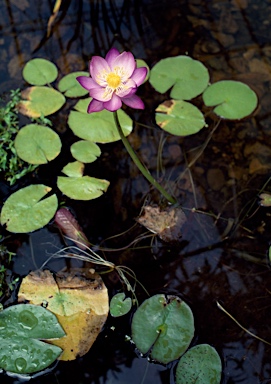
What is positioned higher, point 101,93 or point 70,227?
point 101,93

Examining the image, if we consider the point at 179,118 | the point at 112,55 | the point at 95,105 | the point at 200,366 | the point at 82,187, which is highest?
the point at 112,55

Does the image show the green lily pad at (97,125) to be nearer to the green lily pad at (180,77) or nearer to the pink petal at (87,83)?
the green lily pad at (180,77)

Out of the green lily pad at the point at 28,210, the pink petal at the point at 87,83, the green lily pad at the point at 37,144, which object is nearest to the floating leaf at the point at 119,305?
the green lily pad at the point at 28,210

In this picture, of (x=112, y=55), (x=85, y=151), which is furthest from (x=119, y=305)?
(x=112, y=55)

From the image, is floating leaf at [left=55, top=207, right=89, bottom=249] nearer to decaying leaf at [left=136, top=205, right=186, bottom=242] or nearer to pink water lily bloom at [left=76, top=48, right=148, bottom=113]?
decaying leaf at [left=136, top=205, right=186, bottom=242]

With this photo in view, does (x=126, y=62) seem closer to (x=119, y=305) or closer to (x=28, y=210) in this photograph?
(x=28, y=210)

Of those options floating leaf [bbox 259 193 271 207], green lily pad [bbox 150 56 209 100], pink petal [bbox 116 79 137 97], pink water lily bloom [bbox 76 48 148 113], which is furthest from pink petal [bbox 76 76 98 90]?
floating leaf [bbox 259 193 271 207]
